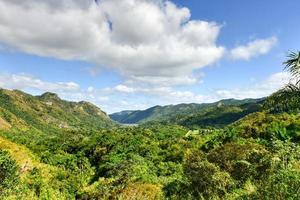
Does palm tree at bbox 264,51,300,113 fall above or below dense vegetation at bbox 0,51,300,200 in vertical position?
above

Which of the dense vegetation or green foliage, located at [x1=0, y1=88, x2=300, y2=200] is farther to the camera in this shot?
green foliage, located at [x1=0, y1=88, x2=300, y2=200]

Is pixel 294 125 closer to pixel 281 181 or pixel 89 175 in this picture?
pixel 281 181

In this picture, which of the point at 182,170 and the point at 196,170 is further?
the point at 182,170

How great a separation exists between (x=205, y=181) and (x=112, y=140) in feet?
262

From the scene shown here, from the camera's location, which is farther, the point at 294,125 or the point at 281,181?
the point at 294,125

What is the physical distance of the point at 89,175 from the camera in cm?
6153

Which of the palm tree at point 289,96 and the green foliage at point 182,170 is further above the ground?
the palm tree at point 289,96

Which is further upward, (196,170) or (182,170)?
(196,170)

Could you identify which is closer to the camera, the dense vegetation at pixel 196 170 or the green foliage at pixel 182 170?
the dense vegetation at pixel 196 170

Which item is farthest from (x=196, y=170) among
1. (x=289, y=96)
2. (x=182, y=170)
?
(x=182, y=170)

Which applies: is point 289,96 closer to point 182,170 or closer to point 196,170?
point 196,170

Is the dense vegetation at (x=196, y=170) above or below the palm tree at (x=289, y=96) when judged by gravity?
below

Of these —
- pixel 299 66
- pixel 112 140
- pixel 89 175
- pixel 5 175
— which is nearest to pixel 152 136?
pixel 112 140

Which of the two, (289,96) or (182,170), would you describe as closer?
(289,96)
